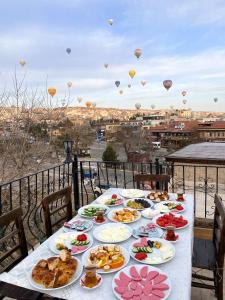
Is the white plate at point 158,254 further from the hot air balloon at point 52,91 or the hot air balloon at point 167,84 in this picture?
the hot air balloon at point 167,84

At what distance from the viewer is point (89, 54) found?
1359 centimetres

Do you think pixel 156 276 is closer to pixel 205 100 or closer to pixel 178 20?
pixel 178 20

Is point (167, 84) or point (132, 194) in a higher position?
point (167, 84)

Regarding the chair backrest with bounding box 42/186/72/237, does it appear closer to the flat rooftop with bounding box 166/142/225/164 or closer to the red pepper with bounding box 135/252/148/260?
Result: the red pepper with bounding box 135/252/148/260

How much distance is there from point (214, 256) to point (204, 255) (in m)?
0.08

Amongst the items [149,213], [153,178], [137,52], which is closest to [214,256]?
[149,213]

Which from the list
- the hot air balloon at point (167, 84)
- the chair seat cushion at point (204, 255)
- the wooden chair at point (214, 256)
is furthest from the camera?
the hot air balloon at point (167, 84)

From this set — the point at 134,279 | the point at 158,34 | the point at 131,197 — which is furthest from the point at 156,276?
the point at 158,34

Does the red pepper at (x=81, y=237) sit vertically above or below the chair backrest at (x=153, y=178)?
below

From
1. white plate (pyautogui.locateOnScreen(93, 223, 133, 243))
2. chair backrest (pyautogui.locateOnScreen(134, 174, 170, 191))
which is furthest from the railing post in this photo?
white plate (pyautogui.locateOnScreen(93, 223, 133, 243))

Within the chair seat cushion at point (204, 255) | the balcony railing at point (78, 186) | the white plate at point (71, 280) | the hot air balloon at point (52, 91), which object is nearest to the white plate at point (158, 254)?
the white plate at point (71, 280)

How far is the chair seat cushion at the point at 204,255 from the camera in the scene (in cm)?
193

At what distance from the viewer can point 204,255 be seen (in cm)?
204

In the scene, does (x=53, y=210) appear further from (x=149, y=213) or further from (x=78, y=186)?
(x=78, y=186)
